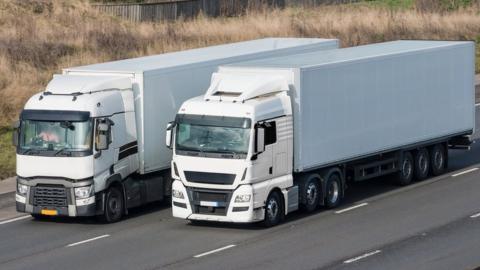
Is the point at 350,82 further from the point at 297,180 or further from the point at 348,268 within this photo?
the point at 348,268

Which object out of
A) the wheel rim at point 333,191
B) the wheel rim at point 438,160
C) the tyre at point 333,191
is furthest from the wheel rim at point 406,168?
the wheel rim at point 333,191

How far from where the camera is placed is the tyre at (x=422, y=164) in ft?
99.2

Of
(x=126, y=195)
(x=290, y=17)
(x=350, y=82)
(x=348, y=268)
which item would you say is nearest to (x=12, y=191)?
(x=126, y=195)

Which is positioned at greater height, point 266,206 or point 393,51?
point 393,51

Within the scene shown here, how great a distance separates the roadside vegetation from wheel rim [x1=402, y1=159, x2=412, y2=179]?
12.9m

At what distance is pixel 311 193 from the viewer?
26125 mm

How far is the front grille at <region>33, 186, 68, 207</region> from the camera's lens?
25.1 metres

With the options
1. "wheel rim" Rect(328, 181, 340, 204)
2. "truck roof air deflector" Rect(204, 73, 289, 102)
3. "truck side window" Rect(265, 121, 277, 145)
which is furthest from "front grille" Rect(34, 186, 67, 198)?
"wheel rim" Rect(328, 181, 340, 204)

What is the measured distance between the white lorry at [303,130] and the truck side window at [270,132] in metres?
0.02

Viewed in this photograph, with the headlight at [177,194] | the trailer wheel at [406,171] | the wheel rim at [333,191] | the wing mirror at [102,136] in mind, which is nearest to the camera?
the headlight at [177,194]

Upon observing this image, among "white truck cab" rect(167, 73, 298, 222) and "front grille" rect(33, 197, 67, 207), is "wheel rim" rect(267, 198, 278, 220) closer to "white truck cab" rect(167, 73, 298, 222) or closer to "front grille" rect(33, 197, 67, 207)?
"white truck cab" rect(167, 73, 298, 222)

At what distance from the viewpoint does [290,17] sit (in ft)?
196

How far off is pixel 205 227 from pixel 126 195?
2098 mm

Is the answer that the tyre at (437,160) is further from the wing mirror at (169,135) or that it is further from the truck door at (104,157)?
the truck door at (104,157)
